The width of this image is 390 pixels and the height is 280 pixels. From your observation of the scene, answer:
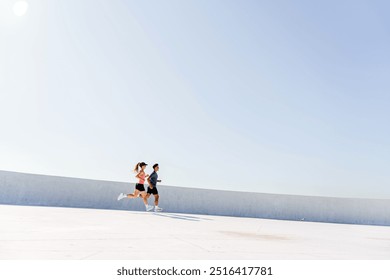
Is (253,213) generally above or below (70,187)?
below

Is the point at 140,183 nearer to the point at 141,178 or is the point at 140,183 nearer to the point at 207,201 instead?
the point at 141,178

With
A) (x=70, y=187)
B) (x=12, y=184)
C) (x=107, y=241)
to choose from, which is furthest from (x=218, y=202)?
(x=107, y=241)

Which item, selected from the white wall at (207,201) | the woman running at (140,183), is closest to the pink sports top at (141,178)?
the woman running at (140,183)

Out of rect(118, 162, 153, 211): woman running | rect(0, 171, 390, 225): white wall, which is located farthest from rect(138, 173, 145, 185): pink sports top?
rect(0, 171, 390, 225): white wall

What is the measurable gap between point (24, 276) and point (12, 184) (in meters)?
11.8

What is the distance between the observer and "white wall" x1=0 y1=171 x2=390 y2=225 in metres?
12.9

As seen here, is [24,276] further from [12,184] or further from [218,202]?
[218,202]

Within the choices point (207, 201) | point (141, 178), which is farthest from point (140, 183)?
point (207, 201)

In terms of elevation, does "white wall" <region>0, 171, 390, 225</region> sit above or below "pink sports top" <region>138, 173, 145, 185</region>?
below

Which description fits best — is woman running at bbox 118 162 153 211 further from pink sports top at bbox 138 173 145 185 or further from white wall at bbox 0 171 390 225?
white wall at bbox 0 171 390 225

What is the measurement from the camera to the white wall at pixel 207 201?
1286 centimetres

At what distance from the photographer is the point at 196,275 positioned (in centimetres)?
244

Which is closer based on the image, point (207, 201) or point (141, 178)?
point (141, 178)

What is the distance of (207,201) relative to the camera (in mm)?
15125
